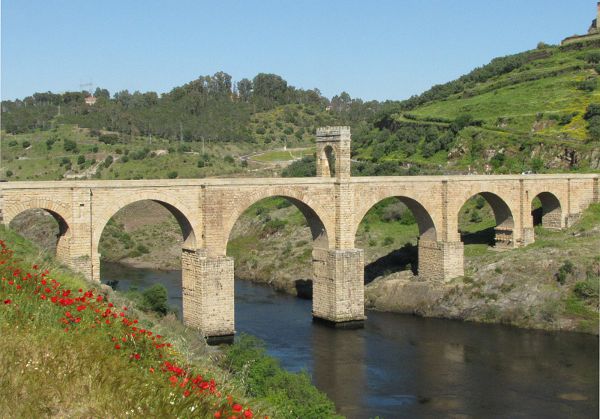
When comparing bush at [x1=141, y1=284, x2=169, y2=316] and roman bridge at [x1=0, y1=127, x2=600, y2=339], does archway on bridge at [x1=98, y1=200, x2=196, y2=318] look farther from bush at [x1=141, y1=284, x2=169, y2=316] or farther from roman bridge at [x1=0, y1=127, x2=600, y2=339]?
roman bridge at [x1=0, y1=127, x2=600, y2=339]

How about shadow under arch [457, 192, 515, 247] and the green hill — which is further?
the green hill

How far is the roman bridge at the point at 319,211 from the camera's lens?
2894 centimetres

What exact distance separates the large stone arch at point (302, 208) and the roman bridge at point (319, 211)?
0.05m

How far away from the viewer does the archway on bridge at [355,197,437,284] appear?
41.0 meters

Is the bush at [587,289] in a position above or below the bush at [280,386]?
above

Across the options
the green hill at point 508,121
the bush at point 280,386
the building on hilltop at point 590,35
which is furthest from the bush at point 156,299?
the building on hilltop at point 590,35

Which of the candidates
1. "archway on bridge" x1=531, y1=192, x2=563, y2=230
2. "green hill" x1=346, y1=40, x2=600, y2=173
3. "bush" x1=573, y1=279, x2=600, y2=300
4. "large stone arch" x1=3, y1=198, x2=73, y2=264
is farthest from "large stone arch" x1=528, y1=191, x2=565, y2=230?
"large stone arch" x1=3, y1=198, x2=73, y2=264

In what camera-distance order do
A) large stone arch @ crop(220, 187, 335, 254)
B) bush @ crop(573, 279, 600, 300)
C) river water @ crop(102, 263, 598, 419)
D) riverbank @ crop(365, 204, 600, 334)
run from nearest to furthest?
river water @ crop(102, 263, 598, 419) → large stone arch @ crop(220, 187, 335, 254) → bush @ crop(573, 279, 600, 300) → riverbank @ crop(365, 204, 600, 334)

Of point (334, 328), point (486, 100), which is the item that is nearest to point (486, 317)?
point (334, 328)

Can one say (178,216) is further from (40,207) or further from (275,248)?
(275,248)

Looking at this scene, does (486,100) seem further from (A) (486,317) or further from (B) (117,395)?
(B) (117,395)

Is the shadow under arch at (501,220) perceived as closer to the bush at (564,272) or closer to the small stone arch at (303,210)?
the bush at (564,272)

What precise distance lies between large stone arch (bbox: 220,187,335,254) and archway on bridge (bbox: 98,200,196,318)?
8737 mm

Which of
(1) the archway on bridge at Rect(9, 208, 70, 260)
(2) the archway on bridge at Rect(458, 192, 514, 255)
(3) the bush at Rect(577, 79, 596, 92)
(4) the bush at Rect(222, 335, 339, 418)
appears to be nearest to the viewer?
(4) the bush at Rect(222, 335, 339, 418)
